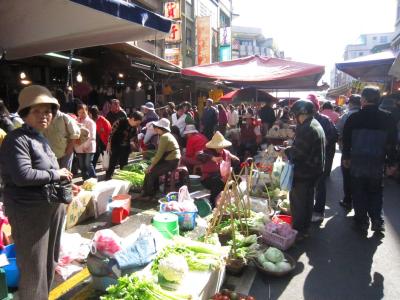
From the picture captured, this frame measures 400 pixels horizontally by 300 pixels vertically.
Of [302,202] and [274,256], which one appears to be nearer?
[274,256]

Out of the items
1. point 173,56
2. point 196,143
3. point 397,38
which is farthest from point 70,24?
point 397,38

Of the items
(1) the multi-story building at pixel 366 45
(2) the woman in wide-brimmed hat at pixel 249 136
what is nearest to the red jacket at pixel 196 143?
(2) the woman in wide-brimmed hat at pixel 249 136

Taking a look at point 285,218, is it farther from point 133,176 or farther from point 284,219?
point 133,176

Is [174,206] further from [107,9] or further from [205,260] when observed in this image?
[107,9]

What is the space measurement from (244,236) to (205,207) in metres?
1.32

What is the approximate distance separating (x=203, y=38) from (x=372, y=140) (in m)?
23.8

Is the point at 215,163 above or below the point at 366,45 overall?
below

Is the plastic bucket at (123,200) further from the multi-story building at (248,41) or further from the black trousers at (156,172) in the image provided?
the multi-story building at (248,41)

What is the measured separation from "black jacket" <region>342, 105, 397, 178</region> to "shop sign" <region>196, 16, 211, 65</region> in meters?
22.9

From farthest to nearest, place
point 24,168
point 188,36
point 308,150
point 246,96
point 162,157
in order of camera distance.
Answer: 1. point 188,36
2. point 246,96
3. point 162,157
4. point 308,150
5. point 24,168

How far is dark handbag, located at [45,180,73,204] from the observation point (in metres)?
2.63

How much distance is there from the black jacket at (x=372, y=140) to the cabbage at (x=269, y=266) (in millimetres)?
2243

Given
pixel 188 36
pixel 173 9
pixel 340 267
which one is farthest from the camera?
pixel 188 36

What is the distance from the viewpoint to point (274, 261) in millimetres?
4090
